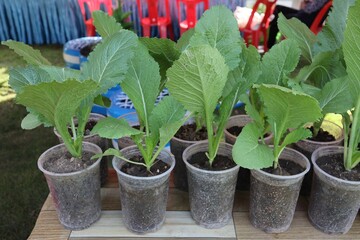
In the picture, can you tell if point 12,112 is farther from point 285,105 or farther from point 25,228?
point 285,105

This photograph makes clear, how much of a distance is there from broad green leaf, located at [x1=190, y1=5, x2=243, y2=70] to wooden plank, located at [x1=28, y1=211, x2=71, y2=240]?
1.33 ft

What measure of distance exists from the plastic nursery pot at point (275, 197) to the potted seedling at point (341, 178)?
0.04 metres

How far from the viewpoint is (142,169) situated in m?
0.63

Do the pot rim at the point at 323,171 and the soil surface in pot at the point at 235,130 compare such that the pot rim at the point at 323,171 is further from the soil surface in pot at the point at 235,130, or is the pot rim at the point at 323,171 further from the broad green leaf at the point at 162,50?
the broad green leaf at the point at 162,50

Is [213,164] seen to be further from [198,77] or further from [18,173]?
[18,173]

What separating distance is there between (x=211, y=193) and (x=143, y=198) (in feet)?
0.38

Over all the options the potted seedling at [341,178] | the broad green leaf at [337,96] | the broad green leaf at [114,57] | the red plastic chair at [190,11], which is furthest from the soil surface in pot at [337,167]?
the red plastic chair at [190,11]

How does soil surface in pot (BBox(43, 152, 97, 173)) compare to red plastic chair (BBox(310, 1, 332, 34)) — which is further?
red plastic chair (BBox(310, 1, 332, 34))

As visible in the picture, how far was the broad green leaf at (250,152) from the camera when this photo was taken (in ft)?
1.69

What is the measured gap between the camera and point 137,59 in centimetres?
61

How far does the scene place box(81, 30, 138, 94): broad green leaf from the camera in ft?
1.90

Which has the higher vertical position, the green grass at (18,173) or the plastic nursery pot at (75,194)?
the plastic nursery pot at (75,194)

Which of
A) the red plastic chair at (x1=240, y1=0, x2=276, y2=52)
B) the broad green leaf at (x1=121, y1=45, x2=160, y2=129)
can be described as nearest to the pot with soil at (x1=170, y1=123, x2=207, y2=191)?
the broad green leaf at (x1=121, y1=45, x2=160, y2=129)

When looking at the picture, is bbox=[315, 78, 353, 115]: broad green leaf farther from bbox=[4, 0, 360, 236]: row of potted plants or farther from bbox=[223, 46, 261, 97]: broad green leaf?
bbox=[223, 46, 261, 97]: broad green leaf
